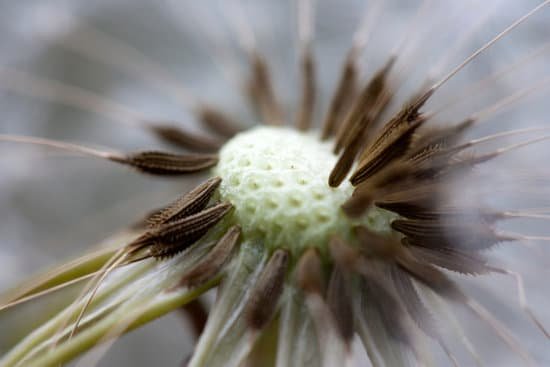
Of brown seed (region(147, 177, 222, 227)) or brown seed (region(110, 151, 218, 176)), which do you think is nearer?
brown seed (region(147, 177, 222, 227))

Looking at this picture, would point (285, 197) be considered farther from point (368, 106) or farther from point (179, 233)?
point (368, 106)

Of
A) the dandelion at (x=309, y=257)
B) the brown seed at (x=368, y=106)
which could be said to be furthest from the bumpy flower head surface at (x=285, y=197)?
the brown seed at (x=368, y=106)

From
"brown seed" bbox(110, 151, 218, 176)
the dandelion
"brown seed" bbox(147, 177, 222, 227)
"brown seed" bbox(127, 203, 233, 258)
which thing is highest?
"brown seed" bbox(110, 151, 218, 176)

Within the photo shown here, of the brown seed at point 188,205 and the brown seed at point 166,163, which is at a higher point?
the brown seed at point 166,163

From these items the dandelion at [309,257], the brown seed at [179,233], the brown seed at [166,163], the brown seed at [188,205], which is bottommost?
the dandelion at [309,257]

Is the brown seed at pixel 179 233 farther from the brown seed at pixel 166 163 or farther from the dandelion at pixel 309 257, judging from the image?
the brown seed at pixel 166 163

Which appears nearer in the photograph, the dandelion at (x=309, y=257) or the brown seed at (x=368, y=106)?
the dandelion at (x=309, y=257)

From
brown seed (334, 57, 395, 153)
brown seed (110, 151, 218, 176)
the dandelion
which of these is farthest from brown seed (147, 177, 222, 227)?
brown seed (334, 57, 395, 153)

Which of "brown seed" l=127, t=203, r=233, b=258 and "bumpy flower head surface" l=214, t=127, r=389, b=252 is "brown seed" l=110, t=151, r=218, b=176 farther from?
"brown seed" l=127, t=203, r=233, b=258

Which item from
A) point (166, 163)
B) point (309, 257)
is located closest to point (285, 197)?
point (309, 257)
